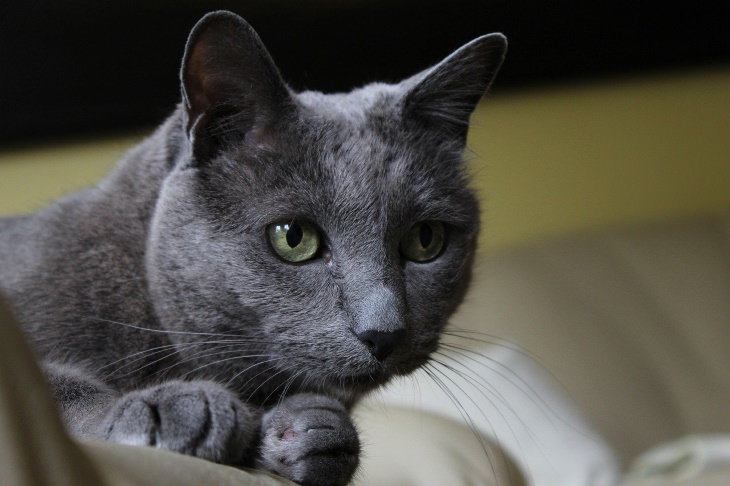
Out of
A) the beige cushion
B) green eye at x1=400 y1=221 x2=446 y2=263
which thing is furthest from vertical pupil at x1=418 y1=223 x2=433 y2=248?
the beige cushion

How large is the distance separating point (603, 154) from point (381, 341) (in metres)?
1.72

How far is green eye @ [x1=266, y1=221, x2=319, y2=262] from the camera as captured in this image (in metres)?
0.82

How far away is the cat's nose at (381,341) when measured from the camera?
771mm

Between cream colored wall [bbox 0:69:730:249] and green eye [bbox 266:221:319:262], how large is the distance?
52.7 inches

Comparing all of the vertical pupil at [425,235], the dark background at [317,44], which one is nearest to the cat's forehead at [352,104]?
the vertical pupil at [425,235]

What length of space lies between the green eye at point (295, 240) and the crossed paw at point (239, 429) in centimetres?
13

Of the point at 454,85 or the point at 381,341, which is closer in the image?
the point at 381,341

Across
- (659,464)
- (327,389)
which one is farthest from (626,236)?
(327,389)

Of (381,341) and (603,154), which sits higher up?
(603,154)

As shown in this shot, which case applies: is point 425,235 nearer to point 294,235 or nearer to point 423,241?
point 423,241

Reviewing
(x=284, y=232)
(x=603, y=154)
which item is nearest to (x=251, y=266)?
(x=284, y=232)

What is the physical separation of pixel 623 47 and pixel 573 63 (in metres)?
0.15

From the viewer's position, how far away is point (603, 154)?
236 centimetres

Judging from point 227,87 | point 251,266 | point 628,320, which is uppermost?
point 227,87
